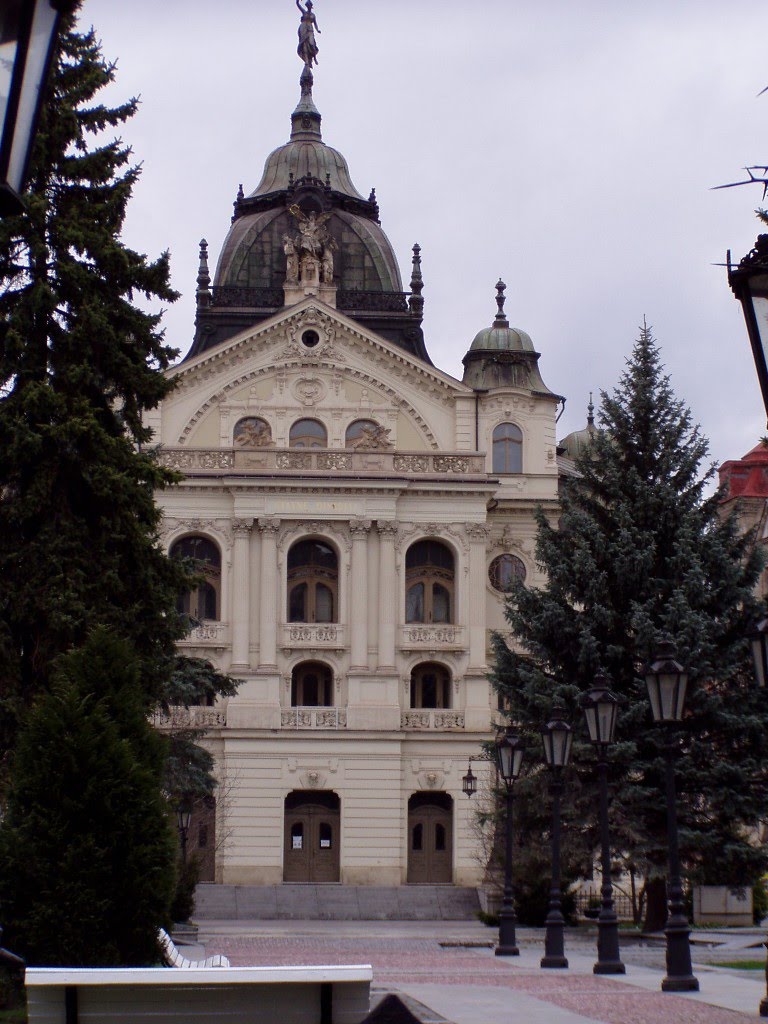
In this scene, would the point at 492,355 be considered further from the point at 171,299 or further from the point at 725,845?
the point at 171,299

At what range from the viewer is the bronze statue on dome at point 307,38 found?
76250mm

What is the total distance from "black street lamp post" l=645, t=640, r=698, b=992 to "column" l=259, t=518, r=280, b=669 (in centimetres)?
3856

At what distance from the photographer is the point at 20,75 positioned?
3.98m

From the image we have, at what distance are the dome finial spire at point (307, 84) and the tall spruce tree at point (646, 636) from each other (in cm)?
3850

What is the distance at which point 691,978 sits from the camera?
19.2 meters

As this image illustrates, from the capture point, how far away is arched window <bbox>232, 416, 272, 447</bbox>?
59.3 m

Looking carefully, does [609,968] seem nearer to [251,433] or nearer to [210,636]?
[210,636]

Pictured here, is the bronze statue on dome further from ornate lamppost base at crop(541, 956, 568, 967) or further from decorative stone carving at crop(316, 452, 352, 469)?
ornate lamppost base at crop(541, 956, 568, 967)

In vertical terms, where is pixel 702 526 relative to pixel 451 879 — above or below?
above

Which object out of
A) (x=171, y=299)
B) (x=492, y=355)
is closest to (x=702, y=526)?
(x=171, y=299)

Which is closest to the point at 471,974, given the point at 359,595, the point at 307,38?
the point at 359,595

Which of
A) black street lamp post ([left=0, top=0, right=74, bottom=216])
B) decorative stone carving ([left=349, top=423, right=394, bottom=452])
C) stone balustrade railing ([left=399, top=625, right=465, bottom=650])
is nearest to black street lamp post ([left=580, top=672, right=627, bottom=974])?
black street lamp post ([left=0, top=0, right=74, bottom=216])

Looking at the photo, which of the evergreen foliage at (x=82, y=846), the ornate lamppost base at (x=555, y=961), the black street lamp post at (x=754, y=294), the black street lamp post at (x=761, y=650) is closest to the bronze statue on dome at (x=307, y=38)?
the ornate lamppost base at (x=555, y=961)

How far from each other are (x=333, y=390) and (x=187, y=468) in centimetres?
700
